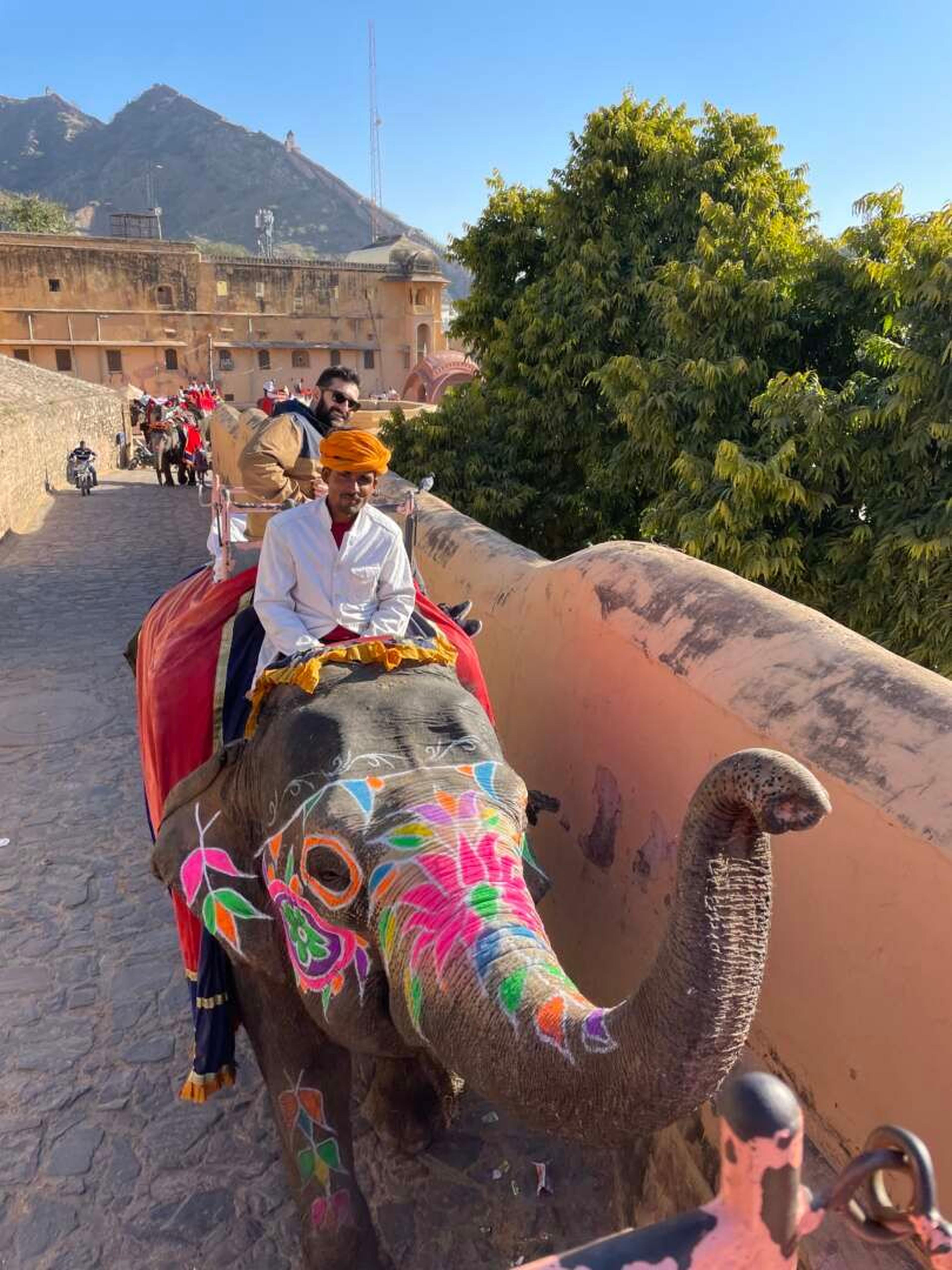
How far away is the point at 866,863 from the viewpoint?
2.26 meters

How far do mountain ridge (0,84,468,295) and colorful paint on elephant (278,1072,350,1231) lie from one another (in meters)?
134

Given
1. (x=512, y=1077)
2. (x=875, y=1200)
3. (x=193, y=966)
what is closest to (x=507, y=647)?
(x=193, y=966)

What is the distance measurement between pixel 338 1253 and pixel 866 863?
197 cm

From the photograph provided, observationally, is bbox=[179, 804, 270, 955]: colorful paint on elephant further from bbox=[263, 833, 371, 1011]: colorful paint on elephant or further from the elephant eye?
the elephant eye

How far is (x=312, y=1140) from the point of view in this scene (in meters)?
2.96

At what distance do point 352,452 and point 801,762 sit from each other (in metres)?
1.74

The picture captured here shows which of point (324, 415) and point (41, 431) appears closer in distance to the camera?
point (324, 415)

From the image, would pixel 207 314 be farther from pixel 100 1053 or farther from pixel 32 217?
pixel 100 1053

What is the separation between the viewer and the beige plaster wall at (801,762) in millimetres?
2135

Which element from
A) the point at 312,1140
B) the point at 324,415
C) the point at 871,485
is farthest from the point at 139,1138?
the point at 871,485

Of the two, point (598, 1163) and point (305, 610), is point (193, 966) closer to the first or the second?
point (305, 610)

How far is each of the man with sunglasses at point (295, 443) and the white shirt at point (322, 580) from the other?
4.95ft

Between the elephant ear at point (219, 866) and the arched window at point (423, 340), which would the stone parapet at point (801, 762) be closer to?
the elephant ear at point (219, 866)

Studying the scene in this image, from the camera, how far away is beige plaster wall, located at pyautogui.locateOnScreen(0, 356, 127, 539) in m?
15.4
